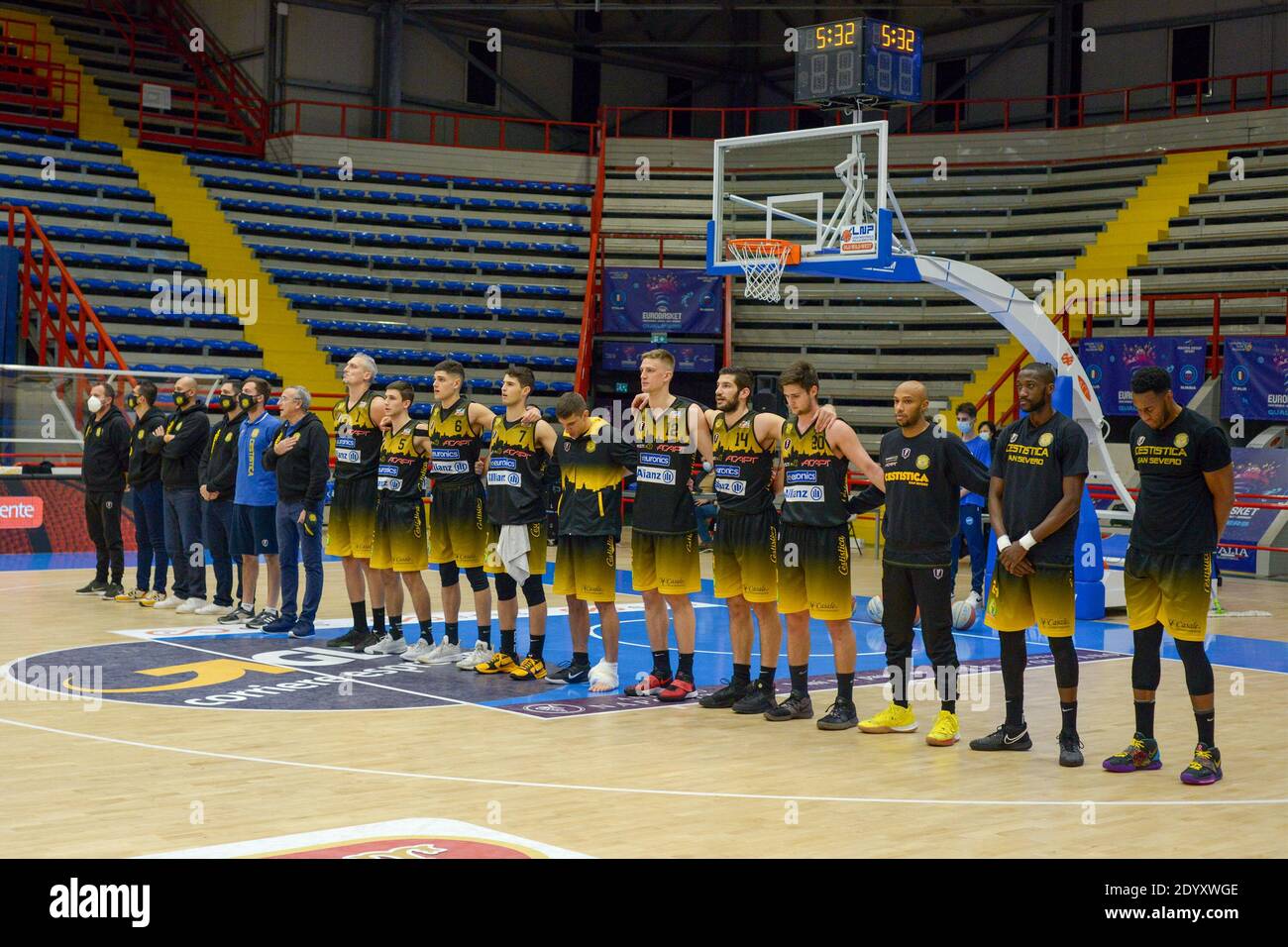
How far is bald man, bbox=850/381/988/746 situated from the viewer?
322 inches

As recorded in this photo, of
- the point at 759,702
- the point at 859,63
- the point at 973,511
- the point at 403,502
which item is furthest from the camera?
the point at 859,63

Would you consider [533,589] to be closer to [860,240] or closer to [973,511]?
[973,511]

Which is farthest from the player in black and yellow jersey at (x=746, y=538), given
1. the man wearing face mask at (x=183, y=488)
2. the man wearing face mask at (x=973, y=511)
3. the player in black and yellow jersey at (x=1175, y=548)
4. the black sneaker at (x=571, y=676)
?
the man wearing face mask at (x=183, y=488)

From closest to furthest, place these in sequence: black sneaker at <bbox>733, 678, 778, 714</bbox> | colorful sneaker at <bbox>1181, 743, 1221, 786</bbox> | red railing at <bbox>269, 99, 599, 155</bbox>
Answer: colorful sneaker at <bbox>1181, 743, 1221, 786</bbox>
black sneaker at <bbox>733, 678, 778, 714</bbox>
red railing at <bbox>269, 99, 599, 155</bbox>

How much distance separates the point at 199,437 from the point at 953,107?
22.1 meters

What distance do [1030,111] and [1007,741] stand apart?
24.2 m

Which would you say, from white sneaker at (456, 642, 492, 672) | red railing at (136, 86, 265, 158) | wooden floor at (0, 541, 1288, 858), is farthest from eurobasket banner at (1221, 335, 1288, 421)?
red railing at (136, 86, 265, 158)

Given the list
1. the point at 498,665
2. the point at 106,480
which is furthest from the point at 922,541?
the point at 106,480

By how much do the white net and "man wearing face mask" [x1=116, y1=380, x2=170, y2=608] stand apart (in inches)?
259

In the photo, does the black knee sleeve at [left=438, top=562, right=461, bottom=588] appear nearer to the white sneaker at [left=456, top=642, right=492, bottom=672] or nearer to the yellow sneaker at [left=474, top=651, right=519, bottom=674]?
the white sneaker at [left=456, top=642, right=492, bottom=672]

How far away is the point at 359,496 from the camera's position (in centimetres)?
1084

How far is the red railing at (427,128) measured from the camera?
1096 inches

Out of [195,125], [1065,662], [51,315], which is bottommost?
[1065,662]
